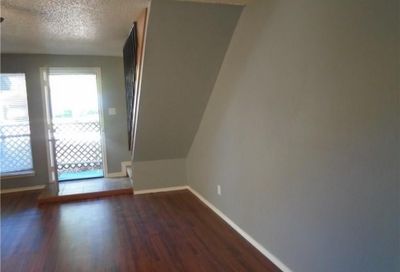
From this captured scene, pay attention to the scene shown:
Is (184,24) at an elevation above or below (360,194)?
above

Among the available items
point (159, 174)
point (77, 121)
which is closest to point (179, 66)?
point (159, 174)

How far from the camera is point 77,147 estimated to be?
20.1 feet

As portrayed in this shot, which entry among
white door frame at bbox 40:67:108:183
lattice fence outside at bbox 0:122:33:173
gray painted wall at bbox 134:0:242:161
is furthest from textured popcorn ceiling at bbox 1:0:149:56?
lattice fence outside at bbox 0:122:33:173

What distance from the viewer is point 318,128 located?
1736 millimetres

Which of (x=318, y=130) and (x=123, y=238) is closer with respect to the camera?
(x=318, y=130)

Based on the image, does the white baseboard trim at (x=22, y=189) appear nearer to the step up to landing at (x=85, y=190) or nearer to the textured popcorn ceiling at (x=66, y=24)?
the step up to landing at (x=85, y=190)

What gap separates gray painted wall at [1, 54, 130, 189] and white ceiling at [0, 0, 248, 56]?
15.1 inches

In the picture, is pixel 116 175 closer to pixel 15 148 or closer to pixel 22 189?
pixel 22 189

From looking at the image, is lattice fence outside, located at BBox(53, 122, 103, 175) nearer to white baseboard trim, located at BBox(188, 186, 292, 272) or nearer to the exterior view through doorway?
the exterior view through doorway

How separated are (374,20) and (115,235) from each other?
2.71 metres

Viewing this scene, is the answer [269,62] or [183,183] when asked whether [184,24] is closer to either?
[269,62]

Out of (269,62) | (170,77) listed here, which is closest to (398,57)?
(269,62)

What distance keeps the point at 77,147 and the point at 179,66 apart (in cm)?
407

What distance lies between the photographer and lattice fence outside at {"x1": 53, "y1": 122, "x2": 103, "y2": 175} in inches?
237
